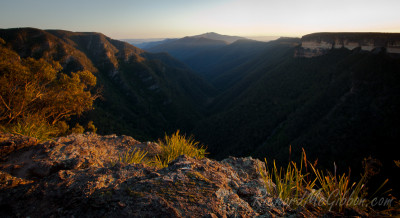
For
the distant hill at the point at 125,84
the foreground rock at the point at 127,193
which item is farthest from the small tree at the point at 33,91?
the distant hill at the point at 125,84

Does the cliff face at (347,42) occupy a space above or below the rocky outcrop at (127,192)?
above

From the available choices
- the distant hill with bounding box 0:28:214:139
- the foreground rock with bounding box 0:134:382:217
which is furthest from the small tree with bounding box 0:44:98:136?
the distant hill with bounding box 0:28:214:139

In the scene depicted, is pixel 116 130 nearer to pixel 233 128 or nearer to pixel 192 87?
pixel 233 128

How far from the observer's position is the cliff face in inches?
1484

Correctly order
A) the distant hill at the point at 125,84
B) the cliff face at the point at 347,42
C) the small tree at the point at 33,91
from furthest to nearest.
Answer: the distant hill at the point at 125,84 < the cliff face at the point at 347,42 < the small tree at the point at 33,91

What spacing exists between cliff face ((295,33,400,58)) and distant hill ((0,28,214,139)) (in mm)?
56442

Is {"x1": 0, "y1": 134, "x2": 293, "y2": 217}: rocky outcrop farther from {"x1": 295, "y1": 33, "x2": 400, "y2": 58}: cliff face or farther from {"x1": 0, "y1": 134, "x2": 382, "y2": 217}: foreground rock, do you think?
{"x1": 295, "y1": 33, "x2": 400, "y2": 58}: cliff face

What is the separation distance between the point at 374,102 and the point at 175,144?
41.0 m

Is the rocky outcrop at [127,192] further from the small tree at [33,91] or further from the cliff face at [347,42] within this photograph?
the cliff face at [347,42]

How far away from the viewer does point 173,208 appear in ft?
7.00

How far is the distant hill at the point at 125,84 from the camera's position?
230 feet

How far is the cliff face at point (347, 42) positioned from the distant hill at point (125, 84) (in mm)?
56442

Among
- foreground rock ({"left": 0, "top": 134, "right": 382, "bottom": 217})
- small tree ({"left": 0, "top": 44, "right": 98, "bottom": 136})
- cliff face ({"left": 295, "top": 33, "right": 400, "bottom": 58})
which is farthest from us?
cliff face ({"left": 295, "top": 33, "right": 400, "bottom": 58})

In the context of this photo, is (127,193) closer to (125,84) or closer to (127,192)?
(127,192)
